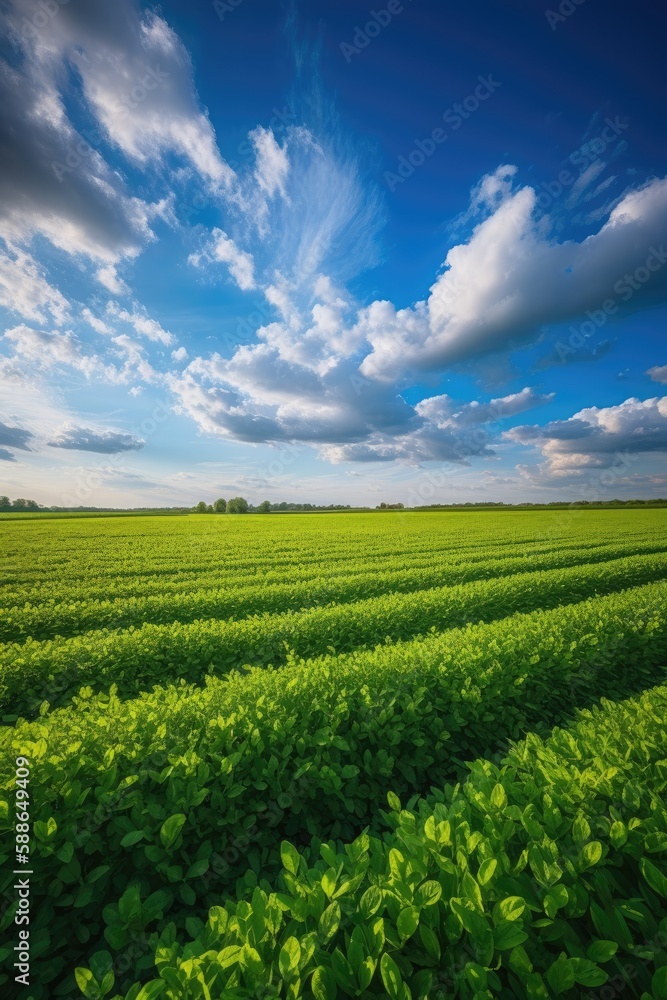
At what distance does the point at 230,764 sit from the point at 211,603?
9227 millimetres

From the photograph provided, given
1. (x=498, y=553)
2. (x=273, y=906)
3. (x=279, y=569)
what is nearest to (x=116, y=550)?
(x=279, y=569)

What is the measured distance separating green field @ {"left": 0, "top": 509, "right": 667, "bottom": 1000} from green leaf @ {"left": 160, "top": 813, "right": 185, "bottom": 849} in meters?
0.01

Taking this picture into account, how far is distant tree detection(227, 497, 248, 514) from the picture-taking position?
A: 360 feet

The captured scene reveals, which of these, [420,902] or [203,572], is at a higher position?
[420,902]

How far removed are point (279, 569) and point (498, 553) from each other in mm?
13208

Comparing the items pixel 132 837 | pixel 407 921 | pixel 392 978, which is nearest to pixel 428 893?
pixel 407 921

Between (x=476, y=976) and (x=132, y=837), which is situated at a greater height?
(x=476, y=976)

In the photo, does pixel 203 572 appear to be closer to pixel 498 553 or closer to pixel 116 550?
pixel 116 550

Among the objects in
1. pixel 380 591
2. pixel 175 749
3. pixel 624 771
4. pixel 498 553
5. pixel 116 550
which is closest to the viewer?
pixel 624 771

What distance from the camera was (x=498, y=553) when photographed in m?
23.4

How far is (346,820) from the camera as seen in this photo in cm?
392

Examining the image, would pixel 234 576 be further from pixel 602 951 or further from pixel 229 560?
pixel 602 951

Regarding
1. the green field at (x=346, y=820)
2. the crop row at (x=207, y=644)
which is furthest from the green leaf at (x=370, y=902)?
the crop row at (x=207, y=644)

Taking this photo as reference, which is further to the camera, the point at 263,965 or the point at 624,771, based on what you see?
the point at 624,771
